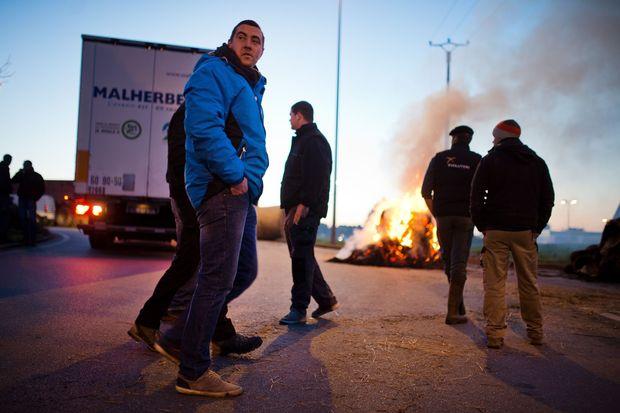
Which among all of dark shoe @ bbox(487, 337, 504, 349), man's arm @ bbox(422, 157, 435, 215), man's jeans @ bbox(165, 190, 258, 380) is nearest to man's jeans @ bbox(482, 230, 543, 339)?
dark shoe @ bbox(487, 337, 504, 349)

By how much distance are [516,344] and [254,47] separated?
3332 millimetres

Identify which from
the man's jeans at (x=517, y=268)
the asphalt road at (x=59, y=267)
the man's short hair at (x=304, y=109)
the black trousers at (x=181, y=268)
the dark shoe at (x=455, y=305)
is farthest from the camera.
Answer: the asphalt road at (x=59, y=267)

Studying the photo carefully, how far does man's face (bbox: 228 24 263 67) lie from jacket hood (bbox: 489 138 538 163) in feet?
8.70

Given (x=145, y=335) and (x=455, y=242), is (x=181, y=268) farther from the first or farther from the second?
(x=455, y=242)

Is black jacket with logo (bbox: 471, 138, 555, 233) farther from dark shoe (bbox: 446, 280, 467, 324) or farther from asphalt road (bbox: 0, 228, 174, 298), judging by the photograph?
asphalt road (bbox: 0, 228, 174, 298)

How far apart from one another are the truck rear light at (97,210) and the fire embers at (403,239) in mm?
5965

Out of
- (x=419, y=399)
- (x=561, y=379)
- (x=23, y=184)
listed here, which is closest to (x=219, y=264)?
(x=419, y=399)

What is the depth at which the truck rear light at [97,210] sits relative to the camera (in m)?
12.1

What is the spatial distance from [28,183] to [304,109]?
1064 centimetres

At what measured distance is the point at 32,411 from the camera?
2.69m

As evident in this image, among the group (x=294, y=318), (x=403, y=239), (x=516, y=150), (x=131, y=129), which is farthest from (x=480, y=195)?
(x=131, y=129)

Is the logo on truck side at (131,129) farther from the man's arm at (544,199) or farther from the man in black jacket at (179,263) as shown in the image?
the man's arm at (544,199)

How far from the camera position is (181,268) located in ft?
12.5

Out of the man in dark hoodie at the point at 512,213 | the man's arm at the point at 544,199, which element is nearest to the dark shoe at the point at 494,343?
the man in dark hoodie at the point at 512,213
